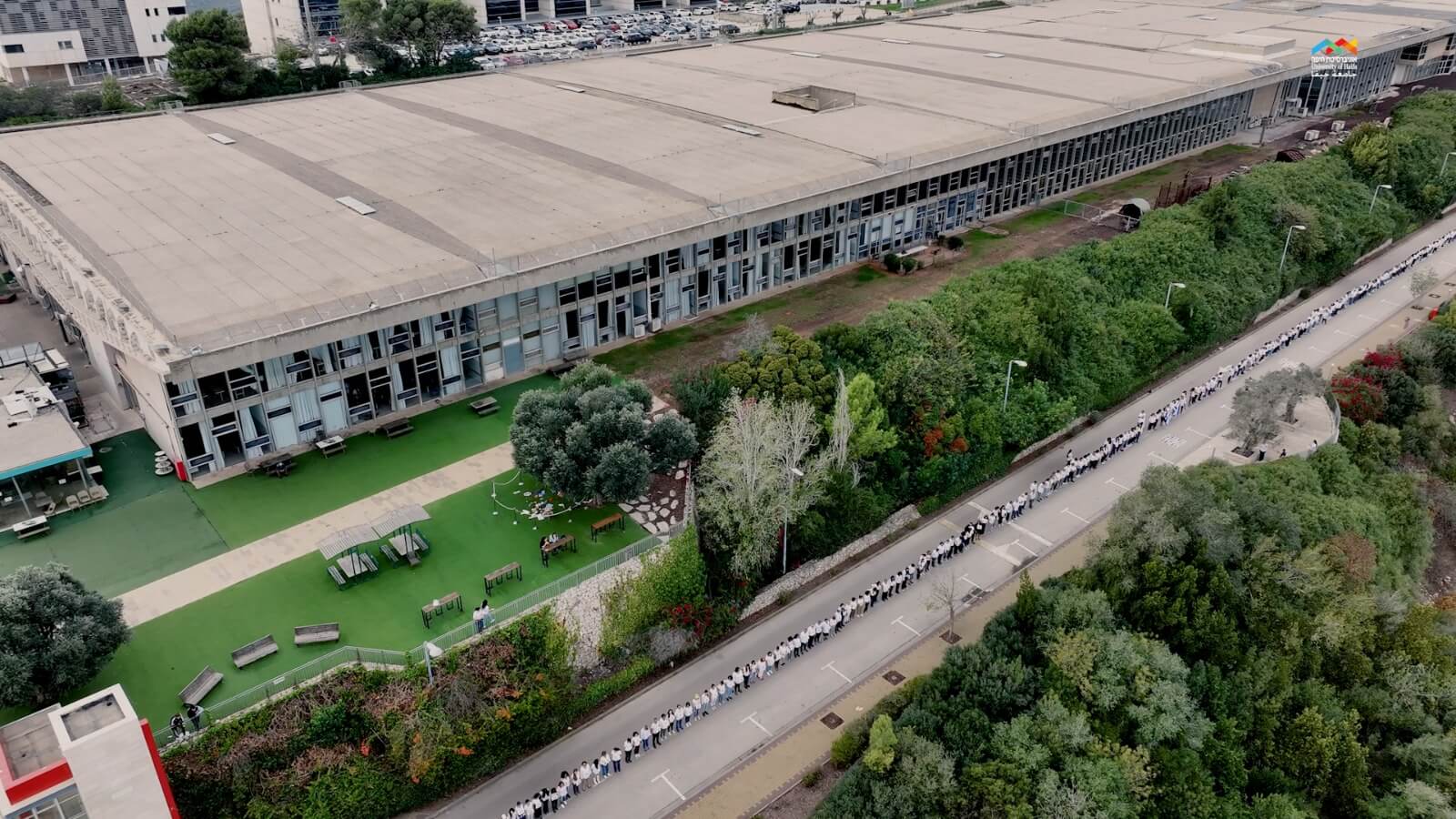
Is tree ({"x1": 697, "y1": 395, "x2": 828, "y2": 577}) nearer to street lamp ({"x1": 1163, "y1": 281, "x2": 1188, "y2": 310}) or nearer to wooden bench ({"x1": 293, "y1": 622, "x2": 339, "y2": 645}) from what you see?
wooden bench ({"x1": 293, "y1": 622, "x2": 339, "y2": 645})

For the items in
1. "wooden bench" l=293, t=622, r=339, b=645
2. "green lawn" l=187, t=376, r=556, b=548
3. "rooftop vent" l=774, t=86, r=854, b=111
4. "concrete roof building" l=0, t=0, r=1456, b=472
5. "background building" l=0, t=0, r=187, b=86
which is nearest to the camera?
"wooden bench" l=293, t=622, r=339, b=645

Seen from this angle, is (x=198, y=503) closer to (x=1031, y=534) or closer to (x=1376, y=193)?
(x=1031, y=534)

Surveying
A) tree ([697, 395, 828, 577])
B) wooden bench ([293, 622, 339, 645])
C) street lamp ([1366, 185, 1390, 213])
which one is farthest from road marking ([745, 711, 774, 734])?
street lamp ([1366, 185, 1390, 213])

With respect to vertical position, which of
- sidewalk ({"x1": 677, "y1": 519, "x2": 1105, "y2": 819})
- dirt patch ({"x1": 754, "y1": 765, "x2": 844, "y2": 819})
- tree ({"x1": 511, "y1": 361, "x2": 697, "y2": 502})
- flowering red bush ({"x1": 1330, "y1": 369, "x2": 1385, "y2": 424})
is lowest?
dirt patch ({"x1": 754, "y1": 765, "x2": 844, "y2": 819})

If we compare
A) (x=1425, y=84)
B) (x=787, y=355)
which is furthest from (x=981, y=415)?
(x=1425, y=84)

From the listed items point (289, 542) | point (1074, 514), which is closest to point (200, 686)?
point (289, 542)
